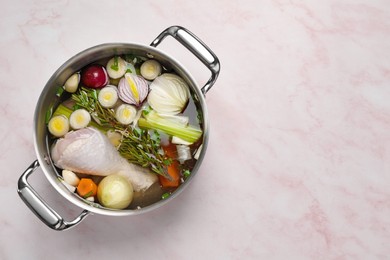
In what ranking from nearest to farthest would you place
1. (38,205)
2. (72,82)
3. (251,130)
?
(38,205) → (72,82) → (251,130)

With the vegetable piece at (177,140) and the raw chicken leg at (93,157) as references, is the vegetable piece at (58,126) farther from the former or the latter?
the vegetable piece at (177,140)

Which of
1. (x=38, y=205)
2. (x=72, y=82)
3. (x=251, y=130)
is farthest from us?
(x=251, y=130)

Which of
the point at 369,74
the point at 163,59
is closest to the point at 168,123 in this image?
the point at 163,59

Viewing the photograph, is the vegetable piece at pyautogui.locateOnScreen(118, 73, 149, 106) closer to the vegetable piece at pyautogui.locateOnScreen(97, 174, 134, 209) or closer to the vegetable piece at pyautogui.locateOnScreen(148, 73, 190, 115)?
the vegetable piece at pyautogui.locateOnScreen(148, 73, 190, 115)

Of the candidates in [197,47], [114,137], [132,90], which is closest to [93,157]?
[114,137]

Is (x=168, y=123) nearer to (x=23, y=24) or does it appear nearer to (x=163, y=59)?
(x=163, y=59)

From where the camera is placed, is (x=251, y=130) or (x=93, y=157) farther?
(x=251, y=130)

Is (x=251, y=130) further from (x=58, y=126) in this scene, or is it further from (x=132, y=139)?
(x=58, y=126)

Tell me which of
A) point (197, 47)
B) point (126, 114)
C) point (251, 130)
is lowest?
point (251, 130)
